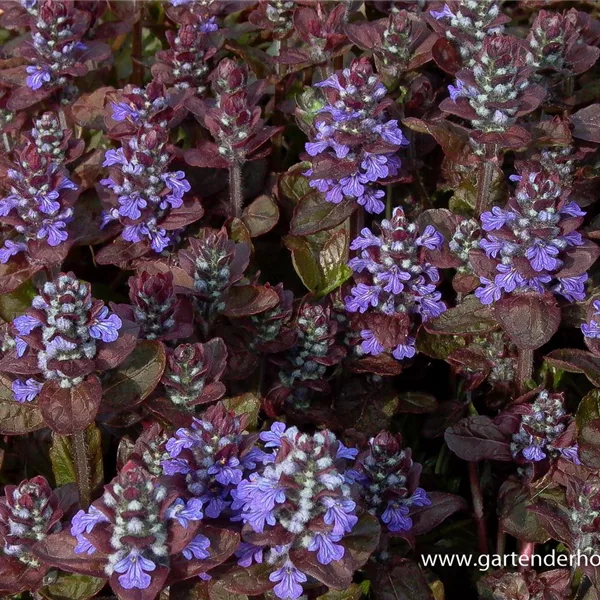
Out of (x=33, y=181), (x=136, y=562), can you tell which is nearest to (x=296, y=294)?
(x=33, y=181)

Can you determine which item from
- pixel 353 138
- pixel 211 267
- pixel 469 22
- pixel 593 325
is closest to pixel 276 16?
pixel 469 22

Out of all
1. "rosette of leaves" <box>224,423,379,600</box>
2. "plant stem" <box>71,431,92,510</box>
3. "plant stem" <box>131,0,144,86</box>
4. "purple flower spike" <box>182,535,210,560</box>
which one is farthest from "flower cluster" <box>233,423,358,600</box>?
"plant stem" <box>131,0,144,86</box>

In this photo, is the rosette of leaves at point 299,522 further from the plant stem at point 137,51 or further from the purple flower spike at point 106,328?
the plant stem at point 137,51

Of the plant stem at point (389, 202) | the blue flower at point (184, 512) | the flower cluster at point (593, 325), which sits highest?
the blue flower at point (184, 512)

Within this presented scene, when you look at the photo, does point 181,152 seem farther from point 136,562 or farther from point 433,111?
point 136,562

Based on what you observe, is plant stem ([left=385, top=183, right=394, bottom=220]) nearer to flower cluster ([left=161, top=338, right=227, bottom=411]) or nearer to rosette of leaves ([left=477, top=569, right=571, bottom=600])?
flower cluster ([left=161, top=338, right=227, bottom=411])

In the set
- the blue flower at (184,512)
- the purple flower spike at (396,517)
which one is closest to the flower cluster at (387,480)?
the purple flower spike at (396,517)
